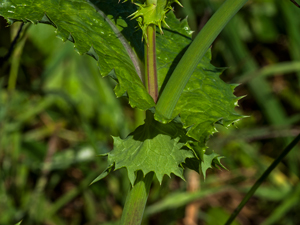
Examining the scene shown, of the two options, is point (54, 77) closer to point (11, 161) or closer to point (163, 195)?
point (11, 161)

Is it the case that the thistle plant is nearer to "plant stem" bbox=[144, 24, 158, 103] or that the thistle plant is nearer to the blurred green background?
"plant stem" bbox=[144, 24, 158, 103]

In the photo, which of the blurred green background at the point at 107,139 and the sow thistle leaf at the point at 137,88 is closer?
the sow thistle leaf at the point at 137,88

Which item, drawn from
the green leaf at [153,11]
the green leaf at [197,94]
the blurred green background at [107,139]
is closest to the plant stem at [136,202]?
the green leaf at [197,94]

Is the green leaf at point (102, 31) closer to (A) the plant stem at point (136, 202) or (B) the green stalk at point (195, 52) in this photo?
(B) the green stalk at point (195, 52)

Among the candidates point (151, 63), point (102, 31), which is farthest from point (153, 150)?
point (102, 31)

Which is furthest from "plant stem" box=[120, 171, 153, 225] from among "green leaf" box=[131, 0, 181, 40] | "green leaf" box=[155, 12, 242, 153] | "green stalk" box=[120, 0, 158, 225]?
"green leaf" box=[131, 0, 181, 40]

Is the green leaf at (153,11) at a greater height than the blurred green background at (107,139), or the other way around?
the green leaf at (153,11)

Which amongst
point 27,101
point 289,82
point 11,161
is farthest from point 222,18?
point 289,82

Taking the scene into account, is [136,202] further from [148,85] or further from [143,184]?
[148,85]
